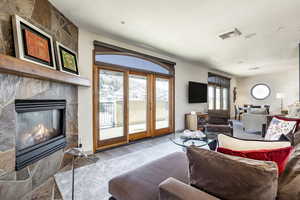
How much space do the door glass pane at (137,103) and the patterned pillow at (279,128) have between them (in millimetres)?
2858

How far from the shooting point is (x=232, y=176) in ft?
2.67

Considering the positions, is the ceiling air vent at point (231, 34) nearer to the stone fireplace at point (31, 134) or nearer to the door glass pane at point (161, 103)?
the door glass pane at point (161, 103)

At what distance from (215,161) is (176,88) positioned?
4.35m

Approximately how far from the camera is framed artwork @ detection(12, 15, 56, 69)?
167cm

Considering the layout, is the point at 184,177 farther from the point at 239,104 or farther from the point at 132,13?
the point at 239,104

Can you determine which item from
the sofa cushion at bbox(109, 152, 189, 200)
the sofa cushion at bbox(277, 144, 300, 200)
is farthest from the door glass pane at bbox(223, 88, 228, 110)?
the sofa cushion at bbox(277, 144, 300, 200)

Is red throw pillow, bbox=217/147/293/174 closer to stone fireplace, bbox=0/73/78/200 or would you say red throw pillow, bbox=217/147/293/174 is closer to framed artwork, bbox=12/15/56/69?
stone fireplace, bbox=0/73/78/200

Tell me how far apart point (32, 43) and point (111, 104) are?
6.66 ft

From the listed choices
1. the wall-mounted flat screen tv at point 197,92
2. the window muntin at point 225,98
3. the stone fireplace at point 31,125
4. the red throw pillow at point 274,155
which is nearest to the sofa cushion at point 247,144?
the red throw pillow at point 274,155

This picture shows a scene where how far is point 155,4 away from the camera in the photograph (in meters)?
2.25

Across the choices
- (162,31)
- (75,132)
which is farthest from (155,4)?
(75,132)

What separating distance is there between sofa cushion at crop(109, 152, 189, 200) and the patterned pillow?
184 cm

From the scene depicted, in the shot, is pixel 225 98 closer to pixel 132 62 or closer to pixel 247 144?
pixel 132 62

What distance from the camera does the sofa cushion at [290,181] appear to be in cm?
79
